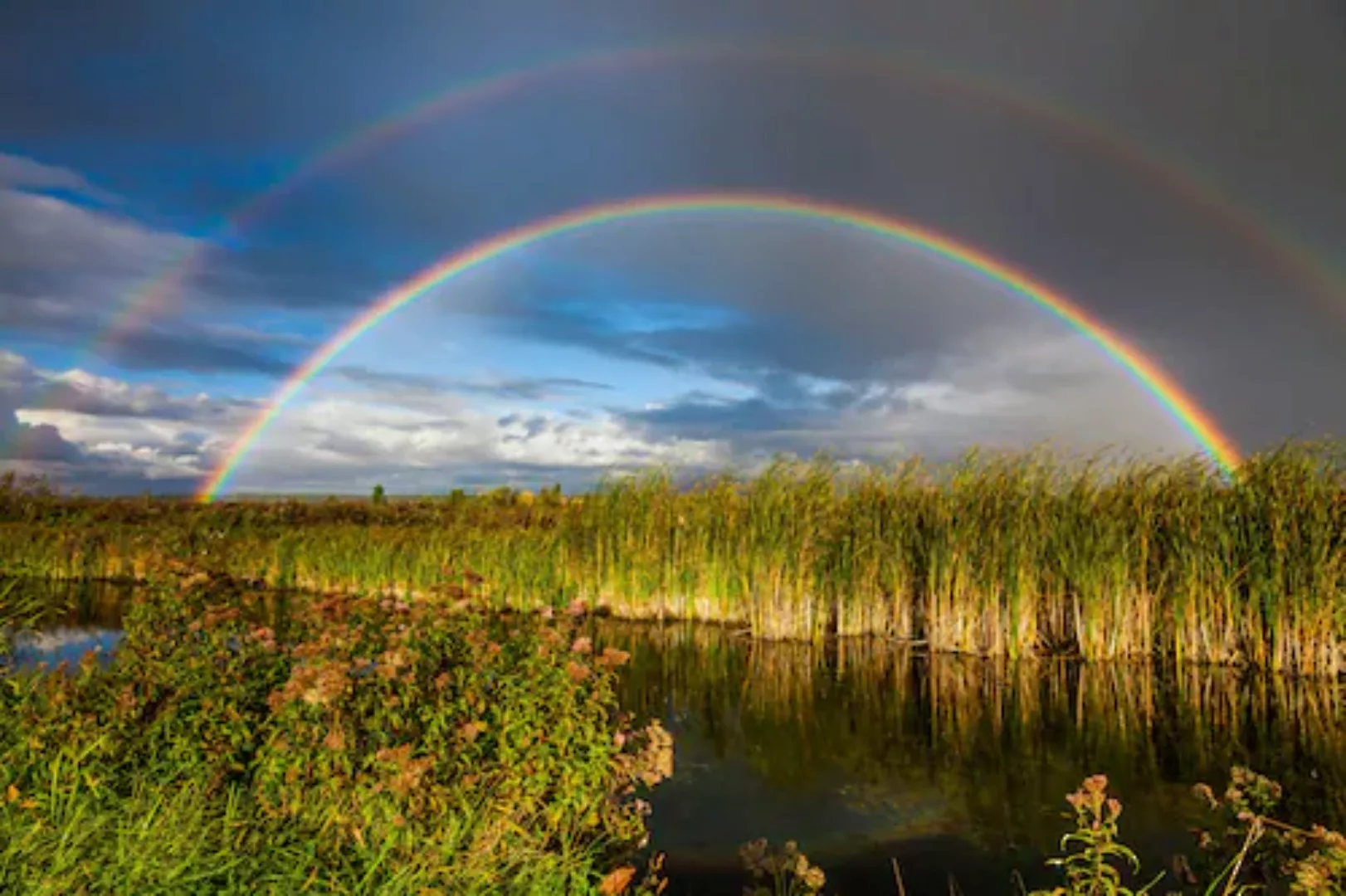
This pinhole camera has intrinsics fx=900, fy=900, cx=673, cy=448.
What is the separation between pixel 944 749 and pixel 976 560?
521 cm

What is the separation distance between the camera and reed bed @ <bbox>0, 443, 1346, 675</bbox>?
43.3ft

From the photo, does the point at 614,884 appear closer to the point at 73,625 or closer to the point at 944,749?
the point at 944,749

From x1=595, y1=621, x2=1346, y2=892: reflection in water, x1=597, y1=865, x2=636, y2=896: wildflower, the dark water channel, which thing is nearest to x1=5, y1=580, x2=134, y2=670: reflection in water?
the dark water channel

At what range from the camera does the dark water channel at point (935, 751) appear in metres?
7.20

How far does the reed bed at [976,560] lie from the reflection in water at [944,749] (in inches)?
28.1

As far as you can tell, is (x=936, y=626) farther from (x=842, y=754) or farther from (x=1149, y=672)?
(x=842, y=754)

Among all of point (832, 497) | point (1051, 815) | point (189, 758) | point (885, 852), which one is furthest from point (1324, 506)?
point (189, 758)

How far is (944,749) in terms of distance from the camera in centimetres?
986

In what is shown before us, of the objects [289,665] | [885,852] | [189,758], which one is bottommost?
[885,852]

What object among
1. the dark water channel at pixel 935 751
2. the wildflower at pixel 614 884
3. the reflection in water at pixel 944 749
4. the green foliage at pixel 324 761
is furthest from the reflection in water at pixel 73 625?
the wildflower at pixel 614 884

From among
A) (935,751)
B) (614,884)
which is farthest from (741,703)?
(614,884)

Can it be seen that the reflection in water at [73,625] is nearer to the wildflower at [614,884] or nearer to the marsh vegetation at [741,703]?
the marsh vegetation at [741,703]

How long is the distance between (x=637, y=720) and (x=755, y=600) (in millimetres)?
5753

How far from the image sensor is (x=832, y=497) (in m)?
16.2
